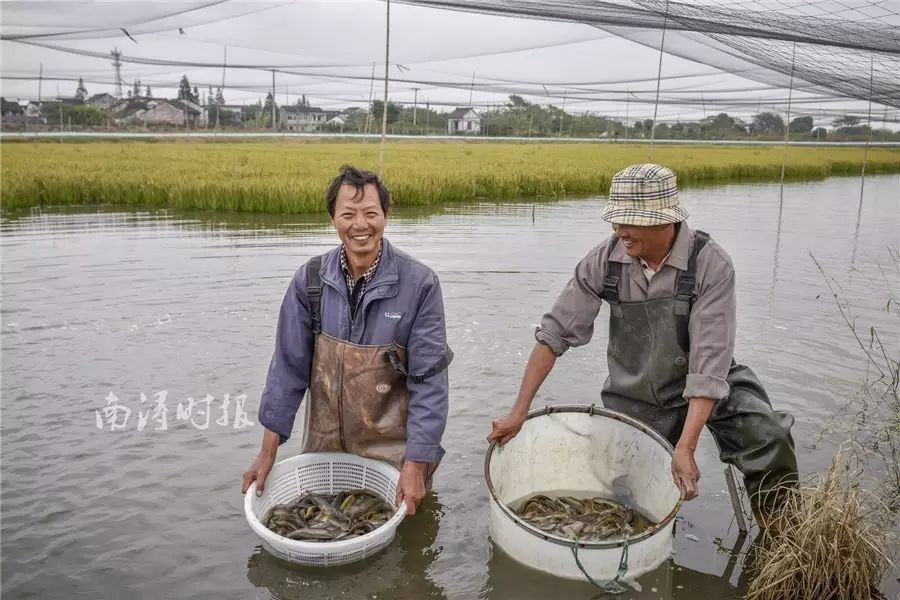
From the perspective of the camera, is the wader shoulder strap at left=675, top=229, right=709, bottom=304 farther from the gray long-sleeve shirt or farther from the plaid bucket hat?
the plaid bucket hat

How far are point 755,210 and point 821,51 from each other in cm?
537

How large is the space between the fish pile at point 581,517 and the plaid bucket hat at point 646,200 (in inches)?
47.8

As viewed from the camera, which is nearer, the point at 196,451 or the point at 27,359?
the point at 196,451

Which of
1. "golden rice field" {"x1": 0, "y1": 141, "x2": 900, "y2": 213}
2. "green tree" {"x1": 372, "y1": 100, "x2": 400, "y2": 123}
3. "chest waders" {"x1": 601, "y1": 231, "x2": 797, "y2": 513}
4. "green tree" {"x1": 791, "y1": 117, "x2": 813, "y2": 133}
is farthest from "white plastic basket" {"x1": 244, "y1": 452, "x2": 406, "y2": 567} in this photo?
"green tree" {"x1": 791, "y1": 117, "x2": 813, "y2": 133}

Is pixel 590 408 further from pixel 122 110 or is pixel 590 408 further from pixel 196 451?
pixel 122 110

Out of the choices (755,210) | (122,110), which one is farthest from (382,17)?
(122,110)

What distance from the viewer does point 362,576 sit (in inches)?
112

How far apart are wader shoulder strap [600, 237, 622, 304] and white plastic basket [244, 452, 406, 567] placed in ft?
3.72

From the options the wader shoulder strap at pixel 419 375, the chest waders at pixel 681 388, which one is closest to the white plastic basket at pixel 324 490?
the wader shoulder strap at pixel 419 375

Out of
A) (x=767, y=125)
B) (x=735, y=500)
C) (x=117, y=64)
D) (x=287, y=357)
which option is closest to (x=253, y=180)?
(x=287, y=357)

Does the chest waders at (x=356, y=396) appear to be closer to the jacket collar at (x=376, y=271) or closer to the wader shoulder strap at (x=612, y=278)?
the jacket collar at (x=376, y=271)

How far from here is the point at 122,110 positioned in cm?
4972

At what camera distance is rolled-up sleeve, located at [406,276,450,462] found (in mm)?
2973

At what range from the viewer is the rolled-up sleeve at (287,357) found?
304cm
